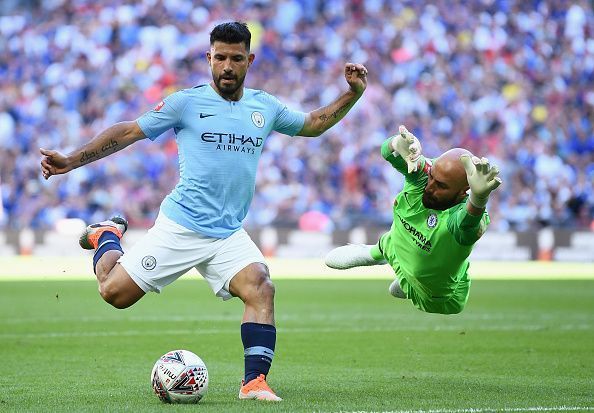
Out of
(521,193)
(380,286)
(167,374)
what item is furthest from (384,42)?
(167,374)

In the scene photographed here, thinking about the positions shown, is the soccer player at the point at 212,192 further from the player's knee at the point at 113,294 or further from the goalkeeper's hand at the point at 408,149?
the goalkeeper's hand at the point at 408,149

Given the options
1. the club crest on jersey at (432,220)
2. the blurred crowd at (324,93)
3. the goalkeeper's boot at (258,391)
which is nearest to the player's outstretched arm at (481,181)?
the club crest on jersey at (432,220)

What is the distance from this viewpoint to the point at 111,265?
778 cm

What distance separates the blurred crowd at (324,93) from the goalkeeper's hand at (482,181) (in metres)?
18.6

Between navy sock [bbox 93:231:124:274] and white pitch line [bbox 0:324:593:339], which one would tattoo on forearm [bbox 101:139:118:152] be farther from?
white pitch line [bbox 0:324:593:339]

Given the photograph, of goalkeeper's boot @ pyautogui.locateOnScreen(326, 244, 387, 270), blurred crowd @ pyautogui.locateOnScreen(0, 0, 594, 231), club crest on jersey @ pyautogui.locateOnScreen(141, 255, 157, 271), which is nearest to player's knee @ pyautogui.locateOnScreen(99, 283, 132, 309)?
club crest on jersey @ pyautogui.locateOnScreen(141, 255, 157, 271)

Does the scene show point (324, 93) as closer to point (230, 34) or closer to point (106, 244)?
point (106, 244)

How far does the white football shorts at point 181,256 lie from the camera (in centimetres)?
754

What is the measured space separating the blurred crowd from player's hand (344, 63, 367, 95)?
58.6 ft

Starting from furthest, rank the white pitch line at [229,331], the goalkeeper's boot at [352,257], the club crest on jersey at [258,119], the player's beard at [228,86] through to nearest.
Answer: the white pitch line at [229,331] < the goalkeeper's boot at [352,257] < the club crest on jersey at [258,119] < the player's beard at [228,86]

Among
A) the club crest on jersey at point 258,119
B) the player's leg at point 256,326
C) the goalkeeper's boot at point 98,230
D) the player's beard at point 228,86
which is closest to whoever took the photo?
the player's leg at point 256,326

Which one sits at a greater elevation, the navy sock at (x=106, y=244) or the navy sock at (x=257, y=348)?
the navy sock at (x=106, y=244)

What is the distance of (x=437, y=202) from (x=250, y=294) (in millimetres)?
1580

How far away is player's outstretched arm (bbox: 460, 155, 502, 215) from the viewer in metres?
7.09
